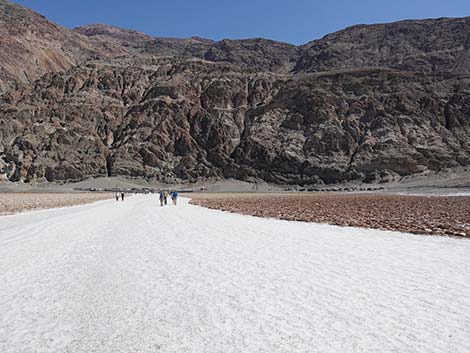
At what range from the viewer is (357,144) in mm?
88750

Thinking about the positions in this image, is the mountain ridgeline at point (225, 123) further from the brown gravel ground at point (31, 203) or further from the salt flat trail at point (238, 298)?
the salt flat trail at point (238, 298)

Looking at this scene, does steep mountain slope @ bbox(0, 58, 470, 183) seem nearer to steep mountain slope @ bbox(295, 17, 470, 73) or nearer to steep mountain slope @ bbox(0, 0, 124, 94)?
steep mountain slope @ bbox(0, 0, 124, 94)

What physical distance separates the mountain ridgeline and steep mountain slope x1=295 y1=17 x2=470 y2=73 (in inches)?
1596

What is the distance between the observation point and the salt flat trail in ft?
12.0

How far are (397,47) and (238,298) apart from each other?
6715 inches

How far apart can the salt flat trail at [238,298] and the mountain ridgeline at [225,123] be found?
7898 cm

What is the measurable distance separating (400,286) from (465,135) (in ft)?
309

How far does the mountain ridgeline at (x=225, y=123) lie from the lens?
86.5 metres

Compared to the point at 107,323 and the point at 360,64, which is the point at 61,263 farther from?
the point at 360,64

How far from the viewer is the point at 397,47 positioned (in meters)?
153

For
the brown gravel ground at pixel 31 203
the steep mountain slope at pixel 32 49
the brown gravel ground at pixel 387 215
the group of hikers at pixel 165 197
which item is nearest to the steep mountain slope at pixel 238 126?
the steep mountain slope at pixel 32 49

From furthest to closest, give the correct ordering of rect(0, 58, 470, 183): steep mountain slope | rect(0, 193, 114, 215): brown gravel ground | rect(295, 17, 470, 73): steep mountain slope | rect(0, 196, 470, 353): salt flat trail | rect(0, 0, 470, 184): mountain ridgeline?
rect(295, 17, 470, 73): steep mountain slope < rect(0, 0, 470, 184): mountain ridgeline < rect(0, 58, 470, 183): steep mountain slope < rect(0, 193, 114, 215): brown gravel ground < rect(0, 196, 470, 353): salt flat trail

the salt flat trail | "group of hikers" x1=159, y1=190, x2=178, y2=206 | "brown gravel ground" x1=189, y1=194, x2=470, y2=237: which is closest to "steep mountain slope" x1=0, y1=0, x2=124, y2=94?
"group of hikers" x1=159, y1=190, x2=178, y2=206

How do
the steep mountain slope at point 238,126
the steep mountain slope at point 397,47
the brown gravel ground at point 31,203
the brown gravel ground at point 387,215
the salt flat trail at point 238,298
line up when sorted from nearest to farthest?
the salt flat trail at point 238,298
the brown gravel ground at point 387,215
the brown gravel ground at point 31,203
the steep mountain slope at point 238,126
the steep mountain slope at point 397,47
